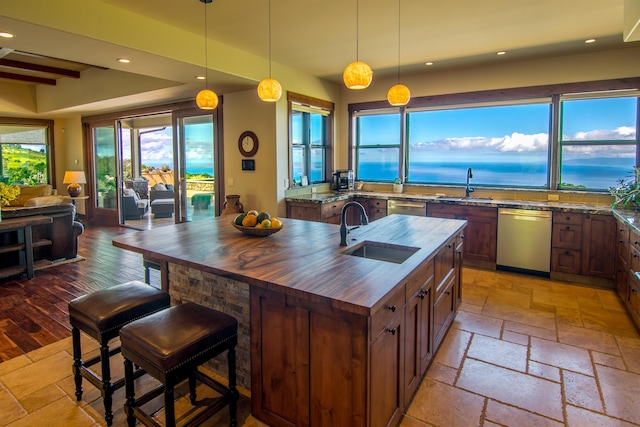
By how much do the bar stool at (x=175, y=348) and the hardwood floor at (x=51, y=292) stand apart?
1.76 m

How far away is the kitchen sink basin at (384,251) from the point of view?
250 centimetres

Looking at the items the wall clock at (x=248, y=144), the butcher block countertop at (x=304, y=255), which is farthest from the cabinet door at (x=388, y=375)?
the wall clock at (x=248, y=144)

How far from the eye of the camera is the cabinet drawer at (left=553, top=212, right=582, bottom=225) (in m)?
4.36

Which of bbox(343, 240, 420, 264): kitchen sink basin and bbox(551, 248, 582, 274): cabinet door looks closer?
bbox(343, 240, 420, 264): kitchen sink basin

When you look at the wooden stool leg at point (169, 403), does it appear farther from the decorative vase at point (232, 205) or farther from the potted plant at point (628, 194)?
the potted plant at point (628, 194)

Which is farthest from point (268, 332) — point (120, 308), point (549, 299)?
point (549, 299)

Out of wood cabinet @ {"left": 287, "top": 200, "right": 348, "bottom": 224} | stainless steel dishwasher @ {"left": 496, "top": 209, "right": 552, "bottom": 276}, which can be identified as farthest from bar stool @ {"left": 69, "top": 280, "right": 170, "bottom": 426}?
stainless steel dishwasher @ {"left": 496, "top": 209, "right": 552, "bottom": 276}

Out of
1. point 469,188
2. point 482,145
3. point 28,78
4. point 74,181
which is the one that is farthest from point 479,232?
point 28,78

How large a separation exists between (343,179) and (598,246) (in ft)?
11.8

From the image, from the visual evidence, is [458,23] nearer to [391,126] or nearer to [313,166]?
[391,126]

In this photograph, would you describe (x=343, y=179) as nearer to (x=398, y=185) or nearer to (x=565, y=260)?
(x=398, y=185)

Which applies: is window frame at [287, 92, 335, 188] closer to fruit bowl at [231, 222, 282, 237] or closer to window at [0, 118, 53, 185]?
fruit bowl at [231, 222, 282, 237]

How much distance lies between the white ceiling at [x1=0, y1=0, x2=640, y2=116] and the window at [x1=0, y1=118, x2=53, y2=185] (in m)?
6.40

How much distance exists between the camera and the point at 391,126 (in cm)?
630
